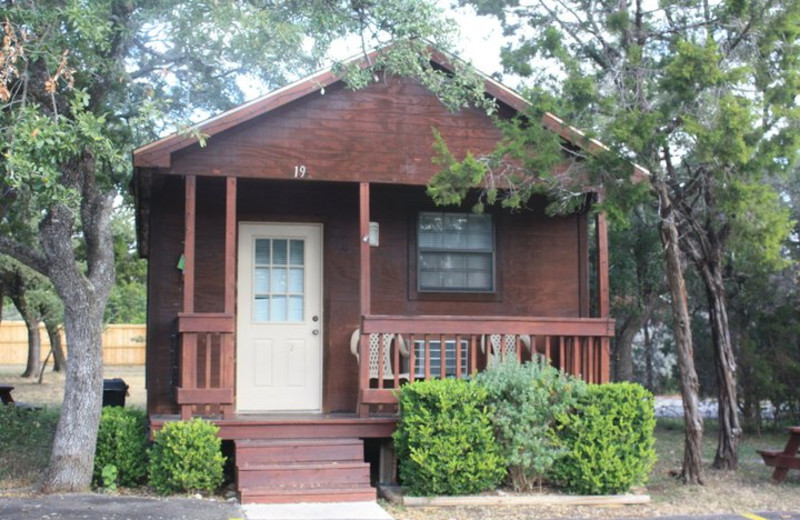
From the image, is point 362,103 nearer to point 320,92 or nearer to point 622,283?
point 320,92

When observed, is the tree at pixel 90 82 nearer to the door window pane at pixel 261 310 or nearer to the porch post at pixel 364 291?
the porch post at pixel 364 291

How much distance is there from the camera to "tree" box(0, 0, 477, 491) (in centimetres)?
799

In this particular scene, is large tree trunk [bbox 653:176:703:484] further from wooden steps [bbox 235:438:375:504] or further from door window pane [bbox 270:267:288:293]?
door window pane [bbox 270:267:288:293]

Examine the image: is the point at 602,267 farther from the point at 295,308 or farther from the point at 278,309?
the point at 278,309

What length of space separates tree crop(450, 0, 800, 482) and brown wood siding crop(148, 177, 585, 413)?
→ 65.7 inches

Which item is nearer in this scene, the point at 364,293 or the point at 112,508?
the point at 112,508

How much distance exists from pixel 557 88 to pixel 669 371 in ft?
33.3

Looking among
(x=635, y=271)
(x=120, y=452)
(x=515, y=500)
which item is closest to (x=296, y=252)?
(x=120, y=452)

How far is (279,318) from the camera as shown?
429 inches

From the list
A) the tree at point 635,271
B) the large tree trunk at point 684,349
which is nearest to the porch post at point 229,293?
the large tree trunk at point 684,349

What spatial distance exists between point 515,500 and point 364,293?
8.66 feet

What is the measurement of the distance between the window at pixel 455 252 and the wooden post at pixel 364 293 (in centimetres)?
149

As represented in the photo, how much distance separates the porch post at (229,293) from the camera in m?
9.29

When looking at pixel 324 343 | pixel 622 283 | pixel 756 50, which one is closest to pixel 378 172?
pixel 324 343
